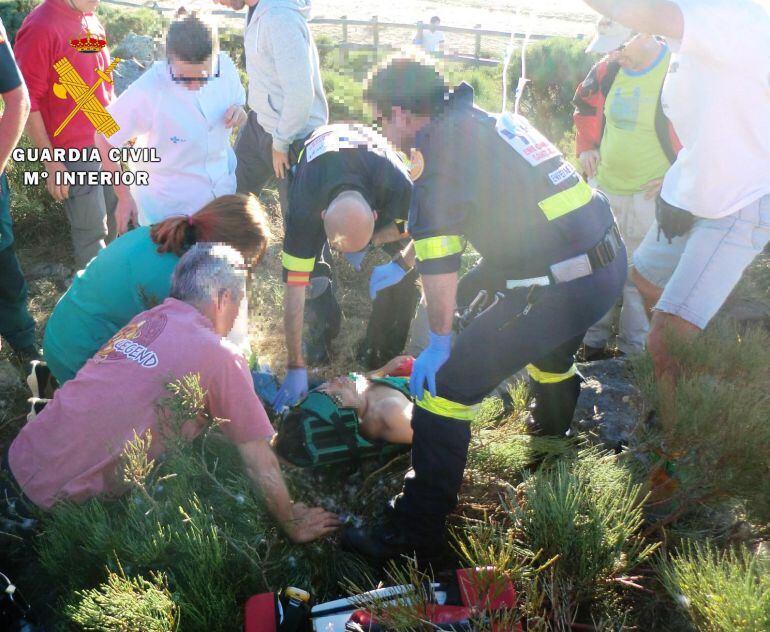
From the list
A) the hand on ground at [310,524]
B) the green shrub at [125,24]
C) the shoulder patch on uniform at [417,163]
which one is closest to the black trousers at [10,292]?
the hand on ground at [310,524]

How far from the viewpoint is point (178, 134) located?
10.9 feet

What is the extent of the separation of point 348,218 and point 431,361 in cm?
73

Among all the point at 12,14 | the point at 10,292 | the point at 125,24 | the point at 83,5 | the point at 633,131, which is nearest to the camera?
the point at 10,292

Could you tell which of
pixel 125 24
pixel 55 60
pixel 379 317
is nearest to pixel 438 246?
pixel 379 317

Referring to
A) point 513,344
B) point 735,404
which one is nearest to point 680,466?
point 735,404

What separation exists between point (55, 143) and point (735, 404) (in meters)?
3.57

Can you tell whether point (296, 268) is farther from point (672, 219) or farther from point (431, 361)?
point (672, 219)

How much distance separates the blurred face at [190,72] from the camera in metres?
3.19

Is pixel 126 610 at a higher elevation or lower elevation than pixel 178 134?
lower

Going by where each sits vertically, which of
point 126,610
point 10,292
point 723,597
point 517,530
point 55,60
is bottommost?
point 10,292

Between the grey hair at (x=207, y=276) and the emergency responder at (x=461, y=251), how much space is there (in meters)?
0.59

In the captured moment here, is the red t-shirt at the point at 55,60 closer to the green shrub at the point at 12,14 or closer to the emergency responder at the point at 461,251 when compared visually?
the emergency responder at the point at 461,251

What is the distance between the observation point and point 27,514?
2250mm

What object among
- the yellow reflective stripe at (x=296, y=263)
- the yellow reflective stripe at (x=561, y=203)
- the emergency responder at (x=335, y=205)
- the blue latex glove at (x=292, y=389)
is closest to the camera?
the yellow reflective stripe at (x=561, y=203)
